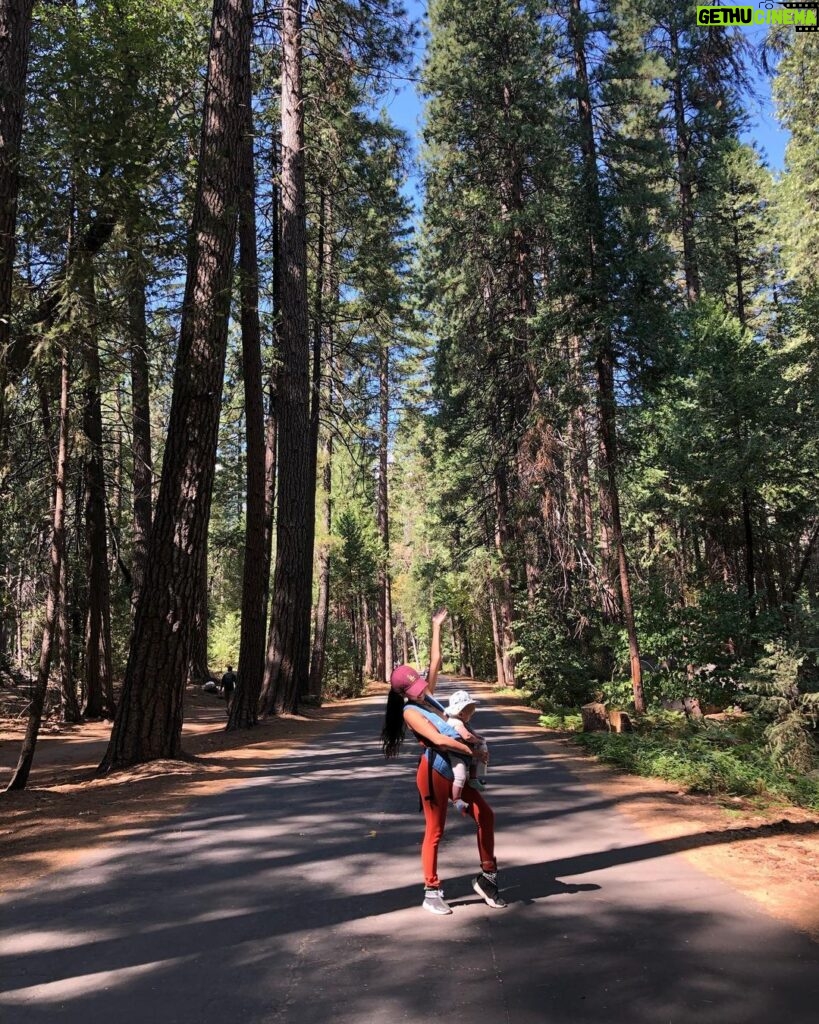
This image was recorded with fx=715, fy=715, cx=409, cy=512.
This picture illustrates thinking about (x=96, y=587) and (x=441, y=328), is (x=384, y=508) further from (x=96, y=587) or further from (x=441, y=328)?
(x=96, y=587)

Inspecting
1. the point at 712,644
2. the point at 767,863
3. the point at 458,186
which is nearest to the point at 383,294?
the point at 458,186

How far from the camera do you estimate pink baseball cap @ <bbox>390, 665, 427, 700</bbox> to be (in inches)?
185

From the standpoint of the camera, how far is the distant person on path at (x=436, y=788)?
445 centimetres

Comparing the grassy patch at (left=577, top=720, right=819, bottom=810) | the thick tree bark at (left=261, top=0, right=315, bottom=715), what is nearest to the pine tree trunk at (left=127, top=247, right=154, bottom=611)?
the thick tree bark at (left=261, top=0, right=315, bottom=715)

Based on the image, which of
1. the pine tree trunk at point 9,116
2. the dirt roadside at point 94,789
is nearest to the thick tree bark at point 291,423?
the dirt roadside at point 94,789

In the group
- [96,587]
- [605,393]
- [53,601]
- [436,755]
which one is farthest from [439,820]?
[96,587]

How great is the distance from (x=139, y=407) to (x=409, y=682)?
1280 cm

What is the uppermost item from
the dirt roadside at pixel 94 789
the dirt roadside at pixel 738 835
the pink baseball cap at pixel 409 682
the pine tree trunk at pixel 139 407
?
the pine tree trunk at pixel 139 407

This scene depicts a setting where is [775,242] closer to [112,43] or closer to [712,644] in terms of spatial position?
[712,644]

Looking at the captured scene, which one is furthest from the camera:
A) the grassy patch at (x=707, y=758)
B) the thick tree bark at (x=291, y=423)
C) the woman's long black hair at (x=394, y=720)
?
the thick tree bark at (x=291, y=423)

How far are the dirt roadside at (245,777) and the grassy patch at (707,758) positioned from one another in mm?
319

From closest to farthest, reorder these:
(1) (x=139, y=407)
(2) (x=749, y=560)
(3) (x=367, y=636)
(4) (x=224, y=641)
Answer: (1) (x=139, y=407), (2) (x=749, y=560), (4) (x=224, y=641), (3) (x=367, y=636)

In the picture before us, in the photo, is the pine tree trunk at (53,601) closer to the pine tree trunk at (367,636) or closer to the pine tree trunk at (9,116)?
the pine tree trunk at (9,116)

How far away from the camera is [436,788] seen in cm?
458
